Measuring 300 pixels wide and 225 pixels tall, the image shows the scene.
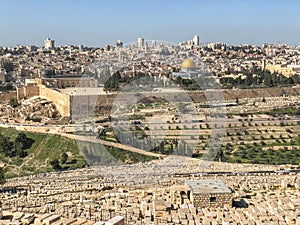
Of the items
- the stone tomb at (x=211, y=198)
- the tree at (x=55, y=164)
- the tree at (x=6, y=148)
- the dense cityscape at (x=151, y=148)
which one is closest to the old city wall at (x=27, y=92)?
the dense cityscape at (x=151, y=148)

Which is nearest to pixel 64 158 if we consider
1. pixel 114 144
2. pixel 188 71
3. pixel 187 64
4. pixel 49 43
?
pixel 114 144

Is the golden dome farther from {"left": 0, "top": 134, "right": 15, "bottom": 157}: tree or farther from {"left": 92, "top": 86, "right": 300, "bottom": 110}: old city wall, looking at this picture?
{"left": 0, "top": 134, "right": 15, "bottom": 157}: tree

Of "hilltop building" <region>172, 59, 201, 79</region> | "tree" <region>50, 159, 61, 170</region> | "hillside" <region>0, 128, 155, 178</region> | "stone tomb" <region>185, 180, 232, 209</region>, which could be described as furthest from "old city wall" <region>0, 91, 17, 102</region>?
"stone tomb" <region>185, 180, 232, 209</region>

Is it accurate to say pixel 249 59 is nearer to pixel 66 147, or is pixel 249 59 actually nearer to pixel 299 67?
pixel 299 67

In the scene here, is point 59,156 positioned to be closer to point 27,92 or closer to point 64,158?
point 64,158

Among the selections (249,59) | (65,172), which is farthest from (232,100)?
(249,59)

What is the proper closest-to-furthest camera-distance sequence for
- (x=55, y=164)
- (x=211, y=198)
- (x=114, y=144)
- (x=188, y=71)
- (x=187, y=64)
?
(x=211, y=198) < (x=55, y=164) < (x=114, y=144) < (x=188, y=71) < (x=187, y=64)

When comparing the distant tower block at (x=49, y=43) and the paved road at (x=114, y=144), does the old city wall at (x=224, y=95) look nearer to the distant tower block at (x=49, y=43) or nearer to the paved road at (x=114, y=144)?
the paved road at (x=114, y=144)
